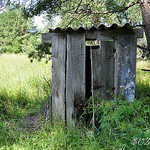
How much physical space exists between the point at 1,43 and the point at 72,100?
31218mm

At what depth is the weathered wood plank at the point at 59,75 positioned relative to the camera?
383 centimetres

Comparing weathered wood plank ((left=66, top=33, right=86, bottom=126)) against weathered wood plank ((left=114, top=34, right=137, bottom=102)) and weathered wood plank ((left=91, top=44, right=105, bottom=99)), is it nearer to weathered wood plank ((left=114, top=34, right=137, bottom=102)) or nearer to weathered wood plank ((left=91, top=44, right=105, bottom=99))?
weathered wood plank ((left=91, top=44, right=105, bottom=99))

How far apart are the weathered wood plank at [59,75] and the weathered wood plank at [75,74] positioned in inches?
4.8

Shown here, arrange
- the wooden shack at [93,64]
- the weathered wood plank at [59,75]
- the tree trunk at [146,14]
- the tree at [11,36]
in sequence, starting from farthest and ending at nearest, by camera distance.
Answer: the tree at [11,36] < the tree trunk at [146,14] < the weathered wood plank at [59,75] < the wooden shack at [93,64]

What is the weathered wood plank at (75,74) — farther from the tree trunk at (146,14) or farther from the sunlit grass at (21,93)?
the tree trunk at (146,14)

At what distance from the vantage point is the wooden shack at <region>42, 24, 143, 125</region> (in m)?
3.71

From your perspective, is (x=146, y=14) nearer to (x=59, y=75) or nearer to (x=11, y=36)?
(x=59, y=75)

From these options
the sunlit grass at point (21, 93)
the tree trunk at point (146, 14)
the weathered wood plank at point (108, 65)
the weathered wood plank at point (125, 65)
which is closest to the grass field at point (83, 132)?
the sunlit grass at point (21, 93)

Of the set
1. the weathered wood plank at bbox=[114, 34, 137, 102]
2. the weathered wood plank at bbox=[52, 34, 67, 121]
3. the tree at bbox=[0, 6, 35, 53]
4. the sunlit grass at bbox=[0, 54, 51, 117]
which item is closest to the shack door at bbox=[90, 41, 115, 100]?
the weathered wood plank at bbox=[114, 34, 137, 102]

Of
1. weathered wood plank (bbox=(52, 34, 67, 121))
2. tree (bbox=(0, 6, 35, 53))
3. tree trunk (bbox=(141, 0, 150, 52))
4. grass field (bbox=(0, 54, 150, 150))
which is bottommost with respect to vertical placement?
grass field (bbox=(0, 54, 150, 150))

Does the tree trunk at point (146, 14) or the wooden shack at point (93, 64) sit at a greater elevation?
the tree trunk at point (146, 14)

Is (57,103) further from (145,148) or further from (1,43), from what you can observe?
(1,43)

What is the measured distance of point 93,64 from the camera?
3.81 meters

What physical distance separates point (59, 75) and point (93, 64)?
788 millimetres
